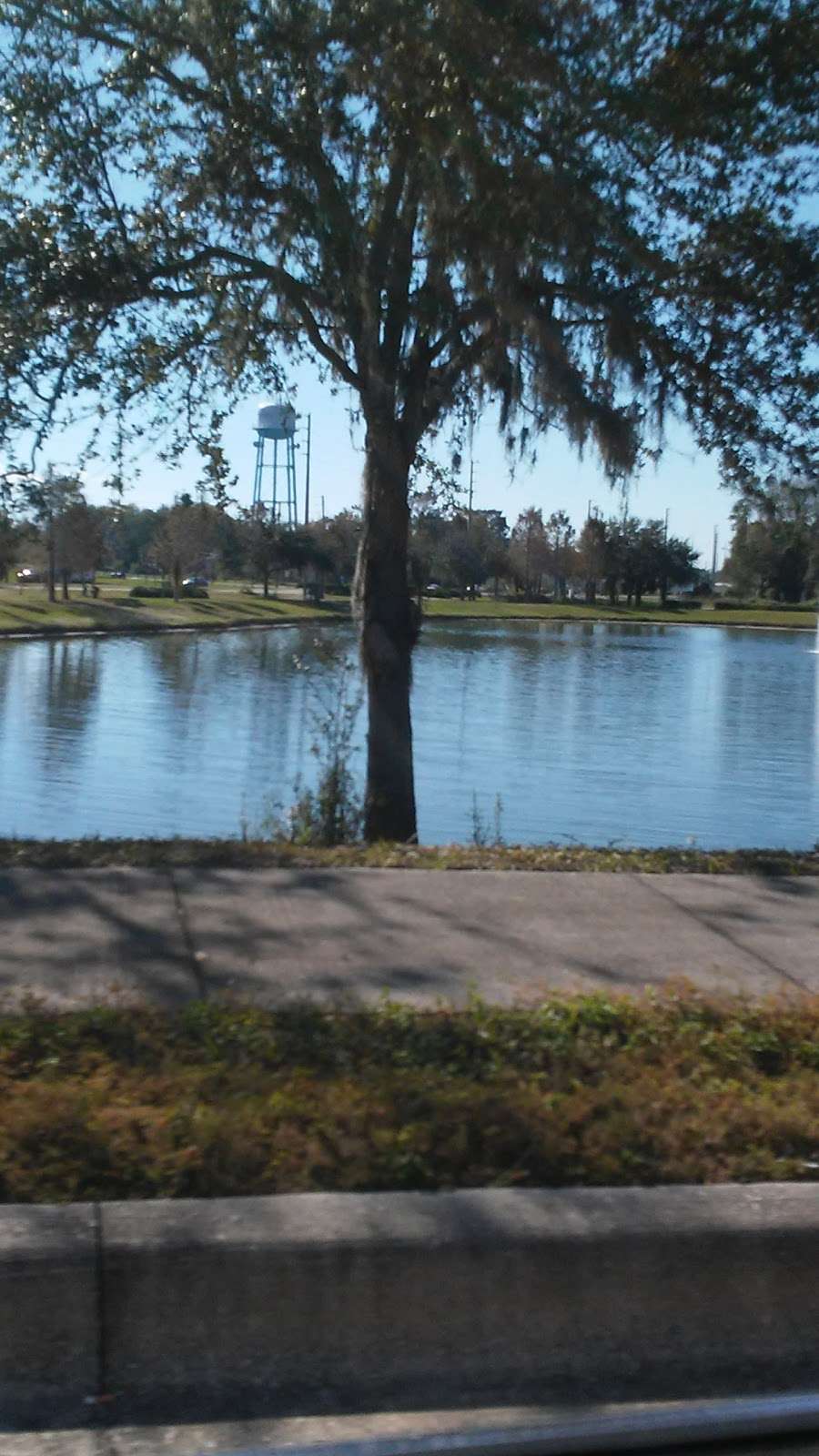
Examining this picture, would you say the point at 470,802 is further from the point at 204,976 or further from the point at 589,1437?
the point at 589,1437

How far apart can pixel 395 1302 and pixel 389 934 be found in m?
3.07

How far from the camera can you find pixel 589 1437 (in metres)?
3.67

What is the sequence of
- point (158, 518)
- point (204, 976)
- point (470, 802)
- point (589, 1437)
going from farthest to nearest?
point (158, 518)
point (470, 802)
point (204, 976)
point (589, 1437)

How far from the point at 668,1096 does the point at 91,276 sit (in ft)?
28.1

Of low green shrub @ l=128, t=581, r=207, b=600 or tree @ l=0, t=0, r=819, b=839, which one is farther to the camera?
low green shrub @ l=128, t=581, r=207, b=600

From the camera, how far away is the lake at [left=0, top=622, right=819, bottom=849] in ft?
51.2

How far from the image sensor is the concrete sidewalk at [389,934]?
6168 millimetres

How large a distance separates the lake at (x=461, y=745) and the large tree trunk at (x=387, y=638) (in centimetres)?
98

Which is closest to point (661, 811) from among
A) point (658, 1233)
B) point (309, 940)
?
point (309, 940)

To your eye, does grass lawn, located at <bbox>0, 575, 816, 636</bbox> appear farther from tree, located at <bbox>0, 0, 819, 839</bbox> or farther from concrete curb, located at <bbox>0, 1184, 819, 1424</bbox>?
concrete curb, located at <bbox>0, 1184, 819, 1424</bbox>

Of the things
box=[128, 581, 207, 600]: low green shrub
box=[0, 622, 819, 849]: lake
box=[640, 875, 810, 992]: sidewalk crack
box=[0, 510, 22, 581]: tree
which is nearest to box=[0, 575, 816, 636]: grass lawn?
box=[128, 581, 207, 600]: low green shrub

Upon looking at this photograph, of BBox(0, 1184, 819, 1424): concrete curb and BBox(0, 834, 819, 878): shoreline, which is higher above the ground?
BBox(0, 834, 819, 878): shoreline

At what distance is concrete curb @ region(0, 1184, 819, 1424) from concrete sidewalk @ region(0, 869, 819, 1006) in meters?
1.84

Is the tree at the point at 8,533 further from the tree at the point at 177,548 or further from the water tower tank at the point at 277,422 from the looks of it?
the tree at the point at 177,548
